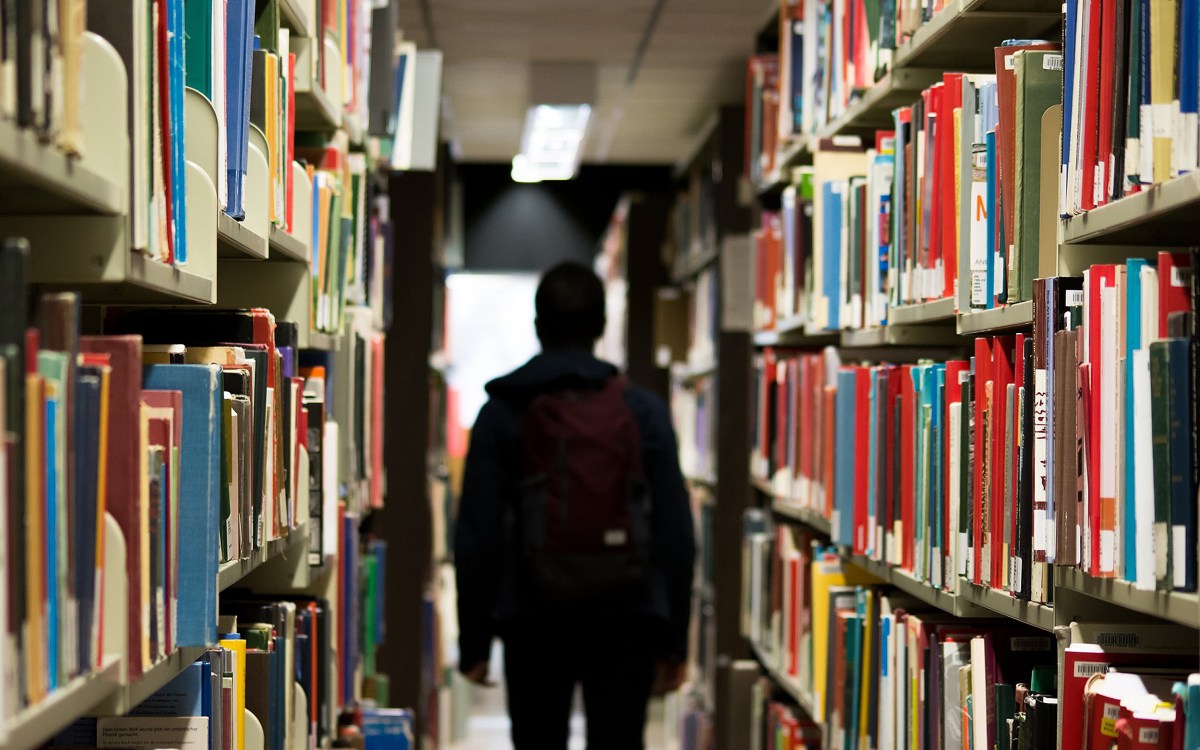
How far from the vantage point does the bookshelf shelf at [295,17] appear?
2.02m

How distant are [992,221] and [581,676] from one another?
1.54 meters

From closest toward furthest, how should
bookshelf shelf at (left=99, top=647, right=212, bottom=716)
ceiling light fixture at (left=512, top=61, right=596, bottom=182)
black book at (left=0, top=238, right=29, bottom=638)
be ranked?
1. black book at (left=0, top=238, right=29, bottom=638)
2. bookshelf shelf at (left=99, top=647, right=212, bottom=716)
3. ceiling light fixture at (left=512, top=61, right=596, bottom=182)

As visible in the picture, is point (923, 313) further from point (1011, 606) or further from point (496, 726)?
point (496, 726)

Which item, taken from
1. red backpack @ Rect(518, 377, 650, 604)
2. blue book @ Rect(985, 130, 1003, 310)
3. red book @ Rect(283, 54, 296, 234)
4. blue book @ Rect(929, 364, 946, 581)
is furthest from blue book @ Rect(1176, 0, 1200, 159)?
red backpack @ Rect(518, 377, 650, 604)

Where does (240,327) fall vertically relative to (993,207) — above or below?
below

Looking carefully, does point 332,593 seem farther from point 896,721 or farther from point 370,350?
point 896,721

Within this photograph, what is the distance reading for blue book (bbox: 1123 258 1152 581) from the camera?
1.28 m

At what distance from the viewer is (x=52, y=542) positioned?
0.98 metres

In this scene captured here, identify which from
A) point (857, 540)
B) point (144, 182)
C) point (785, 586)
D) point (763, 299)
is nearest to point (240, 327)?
point (144, 182)

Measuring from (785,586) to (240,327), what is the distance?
167cm

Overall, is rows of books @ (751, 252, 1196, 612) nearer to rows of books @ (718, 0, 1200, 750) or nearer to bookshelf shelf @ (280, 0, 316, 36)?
rows of books @ (718, 0, 1200, 750)

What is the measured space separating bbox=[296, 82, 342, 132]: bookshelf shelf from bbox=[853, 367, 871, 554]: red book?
3.53ft

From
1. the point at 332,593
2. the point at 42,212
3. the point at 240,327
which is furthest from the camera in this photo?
the point at 332,593

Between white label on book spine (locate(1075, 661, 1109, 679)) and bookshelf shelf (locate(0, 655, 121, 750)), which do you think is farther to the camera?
white label on book spine (locate(1075, 661, 1109, 679))
